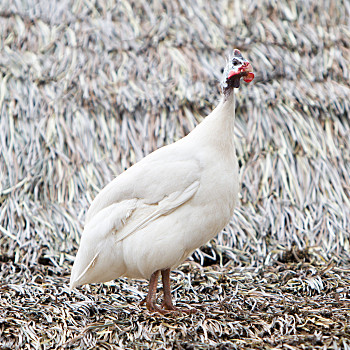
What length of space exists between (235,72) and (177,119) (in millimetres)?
1126

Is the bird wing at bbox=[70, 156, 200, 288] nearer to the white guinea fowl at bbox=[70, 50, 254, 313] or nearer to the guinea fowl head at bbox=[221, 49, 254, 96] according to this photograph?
the white guinea fowl at bbox=[70, 50, 254, 313]

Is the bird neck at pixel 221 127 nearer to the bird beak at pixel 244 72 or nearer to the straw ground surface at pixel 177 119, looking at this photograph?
the bird beak at pixel 244 72

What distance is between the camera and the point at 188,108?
3.33 m

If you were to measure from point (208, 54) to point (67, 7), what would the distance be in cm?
88

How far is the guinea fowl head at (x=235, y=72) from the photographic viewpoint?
2211mm

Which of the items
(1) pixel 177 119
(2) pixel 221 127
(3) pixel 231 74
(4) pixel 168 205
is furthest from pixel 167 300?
(1) pixel 177 119

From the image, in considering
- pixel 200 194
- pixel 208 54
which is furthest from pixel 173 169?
pixel 208 54

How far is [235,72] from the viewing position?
2209 millimetres

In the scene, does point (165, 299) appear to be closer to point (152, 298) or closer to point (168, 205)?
point (152, 298)

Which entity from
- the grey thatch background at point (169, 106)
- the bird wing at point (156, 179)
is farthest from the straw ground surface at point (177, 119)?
the bird wing at point (156, 179)

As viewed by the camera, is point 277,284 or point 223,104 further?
point 277,284

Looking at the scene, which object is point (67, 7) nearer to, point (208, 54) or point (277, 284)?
point (208, 54)

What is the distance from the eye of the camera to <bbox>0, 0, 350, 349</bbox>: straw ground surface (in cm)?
303

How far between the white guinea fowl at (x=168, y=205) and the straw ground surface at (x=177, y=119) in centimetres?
46
